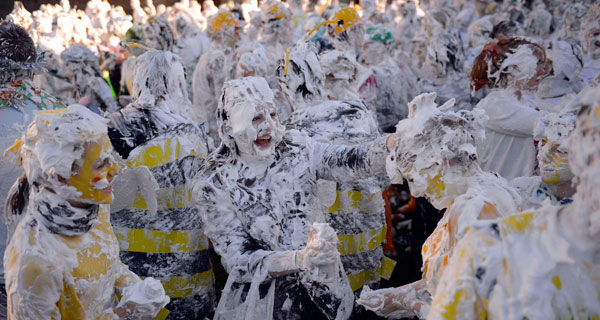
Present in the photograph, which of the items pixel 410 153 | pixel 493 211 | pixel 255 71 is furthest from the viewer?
pixel 255 71

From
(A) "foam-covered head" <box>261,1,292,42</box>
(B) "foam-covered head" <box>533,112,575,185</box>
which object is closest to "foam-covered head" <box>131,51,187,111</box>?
(B) "foam-covered head" <box>533,112,575,185</box>

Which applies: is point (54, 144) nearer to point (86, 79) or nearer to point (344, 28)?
point (344, 28)

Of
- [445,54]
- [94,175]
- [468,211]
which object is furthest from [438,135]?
[445,54]

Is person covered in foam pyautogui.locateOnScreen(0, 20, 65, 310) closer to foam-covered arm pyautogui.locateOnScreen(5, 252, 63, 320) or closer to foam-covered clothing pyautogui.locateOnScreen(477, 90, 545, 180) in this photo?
foam-covered arm pyautogui.locateOnScreen(5, 252, 63, 320)

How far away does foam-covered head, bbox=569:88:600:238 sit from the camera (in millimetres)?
1021

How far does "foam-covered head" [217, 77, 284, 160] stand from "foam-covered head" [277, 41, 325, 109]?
3.57ft

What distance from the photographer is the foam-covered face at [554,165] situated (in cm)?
242

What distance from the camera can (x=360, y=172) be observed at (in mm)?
2303

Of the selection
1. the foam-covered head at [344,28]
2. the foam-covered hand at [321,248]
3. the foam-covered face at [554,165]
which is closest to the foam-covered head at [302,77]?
the foam-covered face at [554,165]

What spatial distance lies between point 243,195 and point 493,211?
1.19 metres

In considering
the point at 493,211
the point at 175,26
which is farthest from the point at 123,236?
the point at 175,26

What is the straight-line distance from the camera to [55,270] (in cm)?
171

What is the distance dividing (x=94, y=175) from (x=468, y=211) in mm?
1246

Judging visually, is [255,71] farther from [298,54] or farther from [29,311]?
[29,311]
